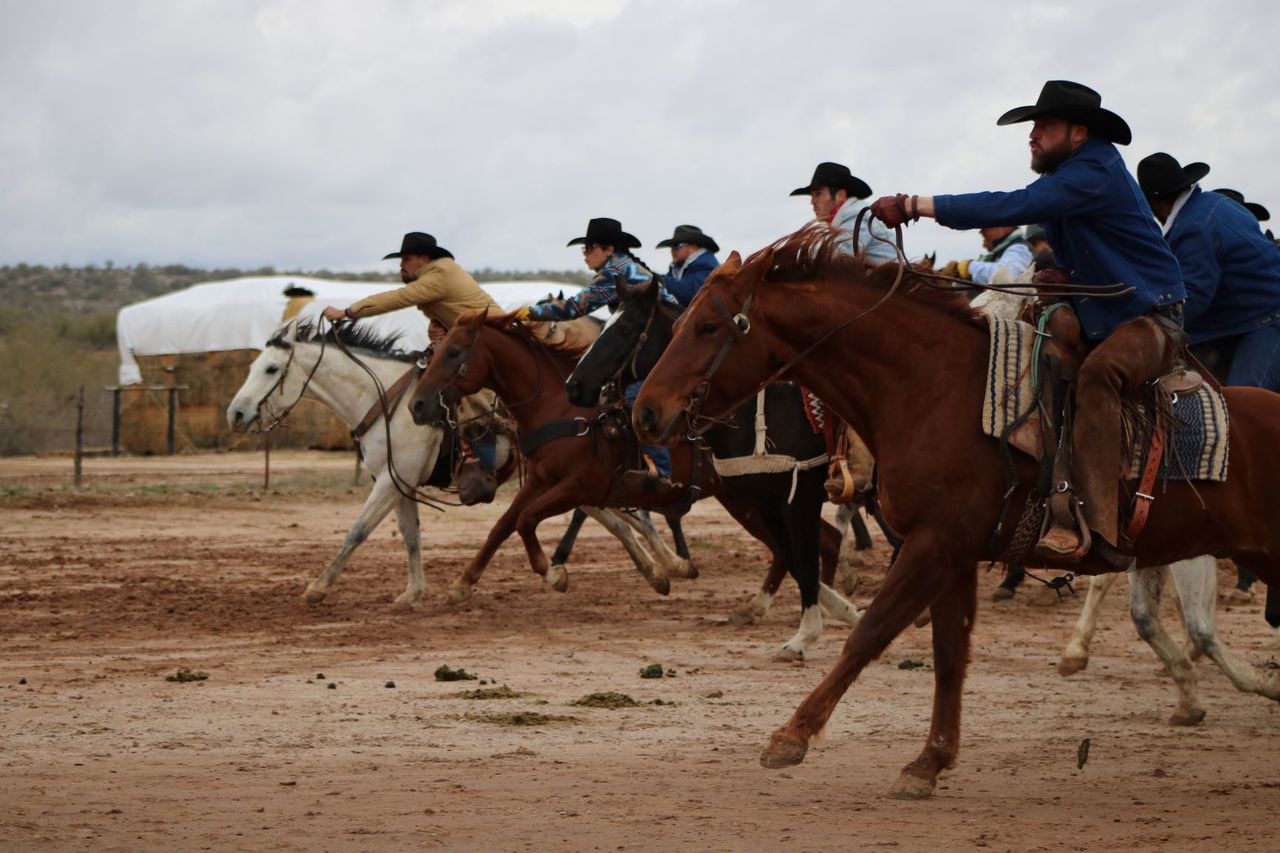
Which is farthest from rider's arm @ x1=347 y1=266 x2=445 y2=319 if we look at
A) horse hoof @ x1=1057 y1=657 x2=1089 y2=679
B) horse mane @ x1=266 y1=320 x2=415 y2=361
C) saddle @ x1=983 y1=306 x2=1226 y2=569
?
saddle @ x1=983 y1=306 x2=1226 y2=569

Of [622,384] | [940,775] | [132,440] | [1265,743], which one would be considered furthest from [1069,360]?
[132,440]

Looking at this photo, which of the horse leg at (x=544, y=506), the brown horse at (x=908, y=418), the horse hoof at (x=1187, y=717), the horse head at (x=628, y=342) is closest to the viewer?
the brown horse at (x=908, y=418)

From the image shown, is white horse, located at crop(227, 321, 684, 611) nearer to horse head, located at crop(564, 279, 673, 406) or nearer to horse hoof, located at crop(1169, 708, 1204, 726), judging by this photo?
horse head, located at crop(564, 279, 673, 406)

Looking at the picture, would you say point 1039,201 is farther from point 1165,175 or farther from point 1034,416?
point 1165,175

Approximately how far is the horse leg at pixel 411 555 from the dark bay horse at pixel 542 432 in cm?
51

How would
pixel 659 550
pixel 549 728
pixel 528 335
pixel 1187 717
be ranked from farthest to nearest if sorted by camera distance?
pixel 659 550
pixel 528 335
pixel 1187 717
pixel 549 728

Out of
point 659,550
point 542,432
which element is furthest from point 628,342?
point 659,550

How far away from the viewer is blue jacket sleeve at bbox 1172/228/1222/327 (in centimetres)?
764

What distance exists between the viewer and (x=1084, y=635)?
9562mm

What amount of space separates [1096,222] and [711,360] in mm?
1780

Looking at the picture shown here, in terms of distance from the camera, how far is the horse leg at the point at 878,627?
5.89 metres

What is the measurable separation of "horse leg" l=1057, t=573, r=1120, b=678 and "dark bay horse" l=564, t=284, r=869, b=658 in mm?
1623

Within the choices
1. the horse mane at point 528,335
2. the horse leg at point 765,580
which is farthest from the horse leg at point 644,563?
the horse mane at point 528,335

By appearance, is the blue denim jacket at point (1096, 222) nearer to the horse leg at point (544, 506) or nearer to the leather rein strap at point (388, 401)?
the horse leg at point (544, 506)
